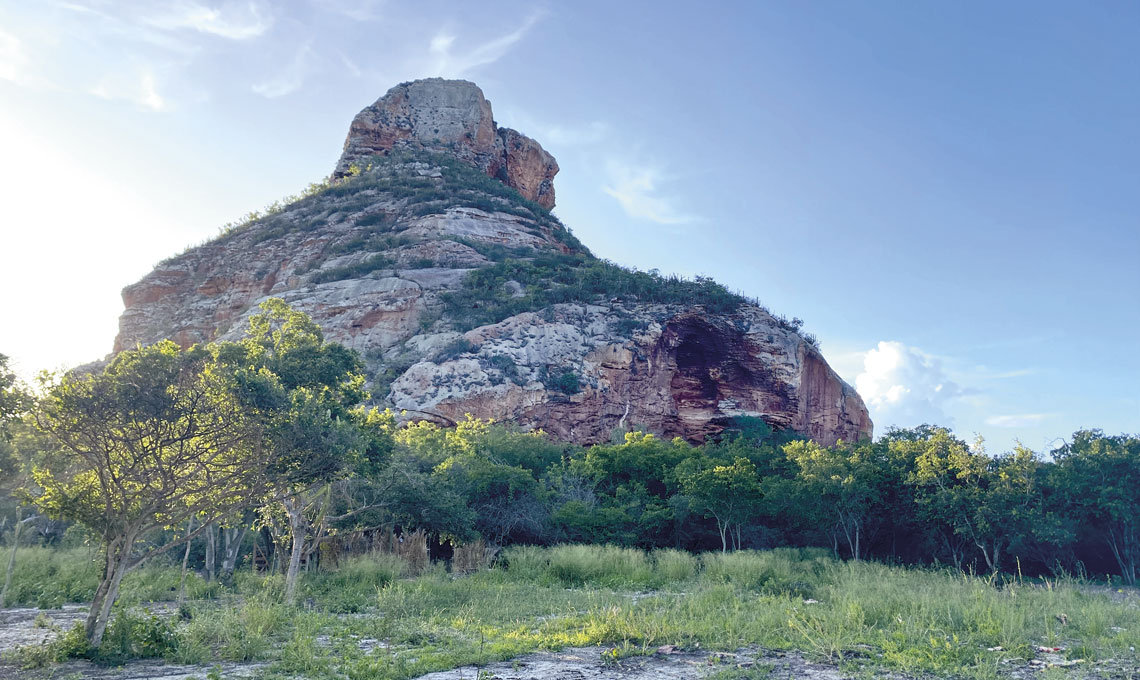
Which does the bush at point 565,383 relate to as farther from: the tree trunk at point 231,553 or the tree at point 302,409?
the tree at point 302,409

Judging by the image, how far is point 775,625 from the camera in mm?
10484

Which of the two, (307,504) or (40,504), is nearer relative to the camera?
(40,504)

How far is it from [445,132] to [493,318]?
131ft

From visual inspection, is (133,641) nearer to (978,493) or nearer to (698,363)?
(978,493)

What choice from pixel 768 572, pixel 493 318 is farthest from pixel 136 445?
pixel 493 318

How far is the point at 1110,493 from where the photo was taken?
2339cm

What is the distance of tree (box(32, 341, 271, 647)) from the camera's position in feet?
29.2

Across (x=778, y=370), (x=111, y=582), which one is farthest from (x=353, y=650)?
(x=778, y=370)

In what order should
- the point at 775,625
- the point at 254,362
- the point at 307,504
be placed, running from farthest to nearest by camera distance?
the point at 307,504 → the point at 254,362 → the point at 775,625

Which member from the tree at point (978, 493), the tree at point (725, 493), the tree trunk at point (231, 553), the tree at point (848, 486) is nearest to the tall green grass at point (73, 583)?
the tree trunk at point (231, 553)

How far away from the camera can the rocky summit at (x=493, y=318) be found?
120 ft

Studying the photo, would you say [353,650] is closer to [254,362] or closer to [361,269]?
[254,362]

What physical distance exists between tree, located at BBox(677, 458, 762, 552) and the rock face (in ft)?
185

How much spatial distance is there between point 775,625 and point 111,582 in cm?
957
